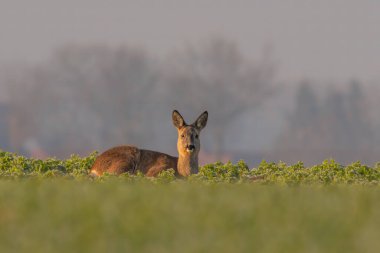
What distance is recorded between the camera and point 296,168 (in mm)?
25266

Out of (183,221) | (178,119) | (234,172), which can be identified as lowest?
(183,221)

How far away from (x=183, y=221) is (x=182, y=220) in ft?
0.16

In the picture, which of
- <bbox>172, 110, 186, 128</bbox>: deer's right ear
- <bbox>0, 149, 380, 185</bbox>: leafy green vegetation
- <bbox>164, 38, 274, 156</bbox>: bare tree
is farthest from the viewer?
<bbox>164, 38, 274, 156</bbox>: bare tree

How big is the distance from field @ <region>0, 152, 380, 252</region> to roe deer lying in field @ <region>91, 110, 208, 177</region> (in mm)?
8392

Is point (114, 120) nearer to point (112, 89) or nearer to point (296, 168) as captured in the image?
point (112, 89)

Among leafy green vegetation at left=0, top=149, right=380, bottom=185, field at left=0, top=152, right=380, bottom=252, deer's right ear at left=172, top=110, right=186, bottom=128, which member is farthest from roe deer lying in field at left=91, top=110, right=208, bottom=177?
field at left=0, top=152, right=380, bottom=252

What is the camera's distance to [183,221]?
9992mm

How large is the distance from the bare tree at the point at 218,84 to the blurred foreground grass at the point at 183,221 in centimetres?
7652

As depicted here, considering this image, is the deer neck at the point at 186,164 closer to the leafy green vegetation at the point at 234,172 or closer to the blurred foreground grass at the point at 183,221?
the leafy green vegetation at the point at 234,172

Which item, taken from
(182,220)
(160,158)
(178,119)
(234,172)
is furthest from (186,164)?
(182,220)

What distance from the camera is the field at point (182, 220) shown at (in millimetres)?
9023

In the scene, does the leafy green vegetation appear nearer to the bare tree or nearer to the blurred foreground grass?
the blurred foreground grass

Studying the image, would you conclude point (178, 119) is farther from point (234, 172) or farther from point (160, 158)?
point (234, 172)

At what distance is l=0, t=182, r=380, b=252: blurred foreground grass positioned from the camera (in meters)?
9.02
